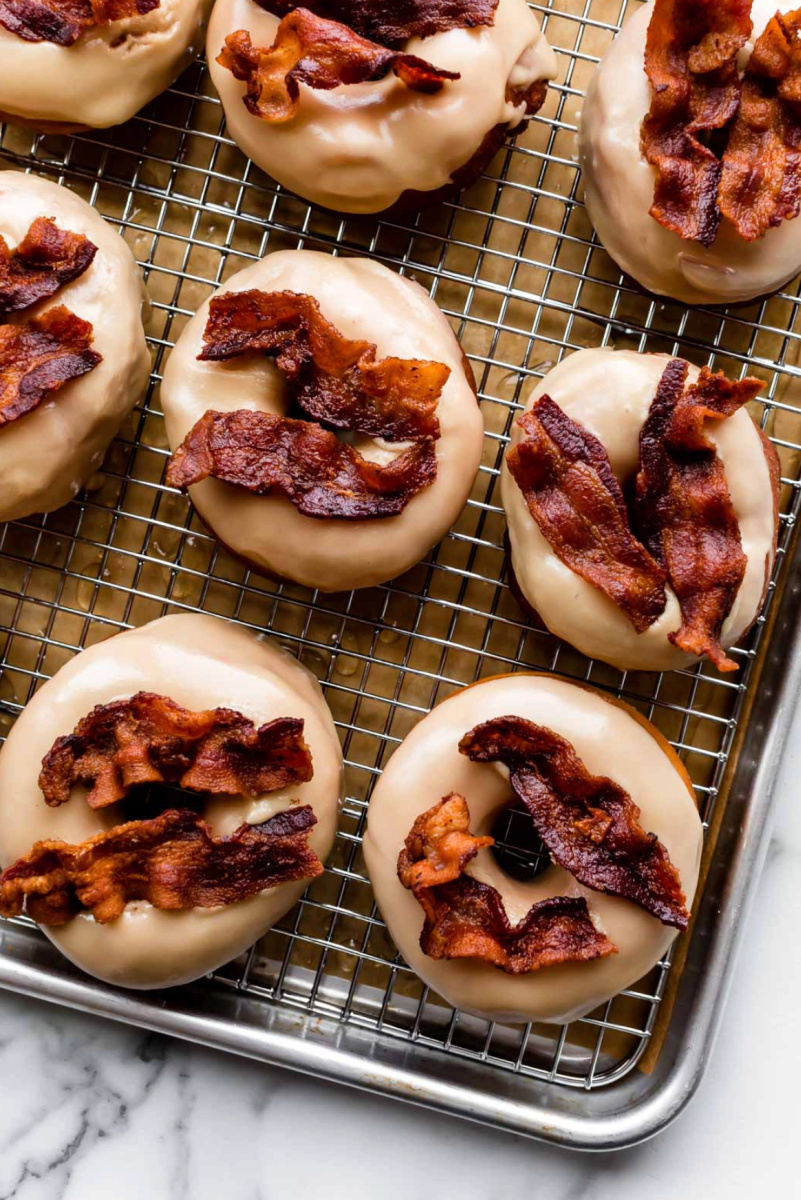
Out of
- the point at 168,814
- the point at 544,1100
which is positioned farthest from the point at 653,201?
the point at 544,1100

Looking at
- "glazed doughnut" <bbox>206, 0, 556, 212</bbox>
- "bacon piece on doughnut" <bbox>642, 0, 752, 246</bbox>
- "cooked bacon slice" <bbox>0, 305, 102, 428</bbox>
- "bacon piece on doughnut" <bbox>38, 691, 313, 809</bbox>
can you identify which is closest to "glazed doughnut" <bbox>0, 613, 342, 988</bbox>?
"bacon piece on doughnut" <bbox>38, 691, 313, 809</bbox>

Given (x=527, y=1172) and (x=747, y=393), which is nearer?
(x=747, y=393)

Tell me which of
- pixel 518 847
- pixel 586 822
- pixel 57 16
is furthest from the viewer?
pixel 518 847

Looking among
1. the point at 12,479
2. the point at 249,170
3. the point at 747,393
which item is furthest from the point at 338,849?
the point at 249,170

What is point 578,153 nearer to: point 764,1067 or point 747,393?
point 747,393

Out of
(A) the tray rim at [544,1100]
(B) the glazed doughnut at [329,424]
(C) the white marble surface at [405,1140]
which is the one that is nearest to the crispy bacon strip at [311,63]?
(B) the glazed doughnut at [329,424]

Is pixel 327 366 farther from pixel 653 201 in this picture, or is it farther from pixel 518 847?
pixel 518 847

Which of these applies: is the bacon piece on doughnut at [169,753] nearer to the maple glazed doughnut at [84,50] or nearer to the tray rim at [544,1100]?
the tray rim at [544,1100]
